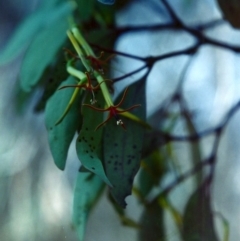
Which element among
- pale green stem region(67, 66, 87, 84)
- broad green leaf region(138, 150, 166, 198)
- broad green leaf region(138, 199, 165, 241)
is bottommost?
broad green leaf region(138, 199, 165, 241)

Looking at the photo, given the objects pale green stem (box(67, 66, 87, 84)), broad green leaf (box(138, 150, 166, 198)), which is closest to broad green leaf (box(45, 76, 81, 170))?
pale green stem (box(67, 66, 87, 84))

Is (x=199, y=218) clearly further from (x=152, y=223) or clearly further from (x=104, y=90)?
(x=104, y=90)

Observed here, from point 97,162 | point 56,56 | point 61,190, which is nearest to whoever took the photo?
point 97,162

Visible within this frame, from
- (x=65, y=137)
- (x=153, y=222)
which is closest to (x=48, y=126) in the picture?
(x=65, y=137)

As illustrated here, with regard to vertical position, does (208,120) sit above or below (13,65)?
below

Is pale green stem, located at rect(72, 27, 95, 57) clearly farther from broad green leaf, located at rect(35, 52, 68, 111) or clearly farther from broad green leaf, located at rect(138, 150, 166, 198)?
broad green leaf, located at rect(138, 150, 166, 198)

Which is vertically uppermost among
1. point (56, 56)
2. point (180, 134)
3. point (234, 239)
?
point (56, 56)

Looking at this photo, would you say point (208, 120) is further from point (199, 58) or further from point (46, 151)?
point (46, 151)

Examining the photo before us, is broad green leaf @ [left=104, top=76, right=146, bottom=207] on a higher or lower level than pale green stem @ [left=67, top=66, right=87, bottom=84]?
lower
